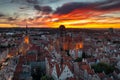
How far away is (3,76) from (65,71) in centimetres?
740

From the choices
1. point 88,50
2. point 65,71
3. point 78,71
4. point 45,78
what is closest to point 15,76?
point 45,78

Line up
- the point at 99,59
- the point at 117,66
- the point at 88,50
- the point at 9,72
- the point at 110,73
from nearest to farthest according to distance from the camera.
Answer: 1. the point at 9,72
2. the point at 110,73
3. the point at 117,66
4. the point at 99,59
5. the point at 88,50

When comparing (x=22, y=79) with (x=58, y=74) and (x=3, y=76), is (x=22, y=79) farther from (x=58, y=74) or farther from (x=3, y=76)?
(x=58, y=74)

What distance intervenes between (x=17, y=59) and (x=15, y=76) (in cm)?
1157

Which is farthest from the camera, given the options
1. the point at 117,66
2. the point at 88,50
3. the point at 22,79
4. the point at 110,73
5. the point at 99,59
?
the point at 88,50

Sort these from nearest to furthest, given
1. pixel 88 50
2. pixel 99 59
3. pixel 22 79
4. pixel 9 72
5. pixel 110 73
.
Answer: pixel 22 79
pixel 9 72
pixel 110 73
pixel 99 59
pixel 88 50

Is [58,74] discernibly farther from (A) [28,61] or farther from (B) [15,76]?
(A) [28,61]

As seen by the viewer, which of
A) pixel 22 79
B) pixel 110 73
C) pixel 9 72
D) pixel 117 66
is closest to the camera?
pixel 22 79

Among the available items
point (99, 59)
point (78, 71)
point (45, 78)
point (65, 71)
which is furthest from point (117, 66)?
point (45, 78)

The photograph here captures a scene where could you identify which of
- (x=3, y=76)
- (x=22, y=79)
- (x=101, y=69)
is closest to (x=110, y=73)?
(x=101, y=69)

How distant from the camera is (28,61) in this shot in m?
36.7

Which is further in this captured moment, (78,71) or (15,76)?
(78,71)

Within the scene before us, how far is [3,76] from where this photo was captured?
26.4 metres

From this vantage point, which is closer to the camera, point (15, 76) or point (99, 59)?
point (15, 76)
